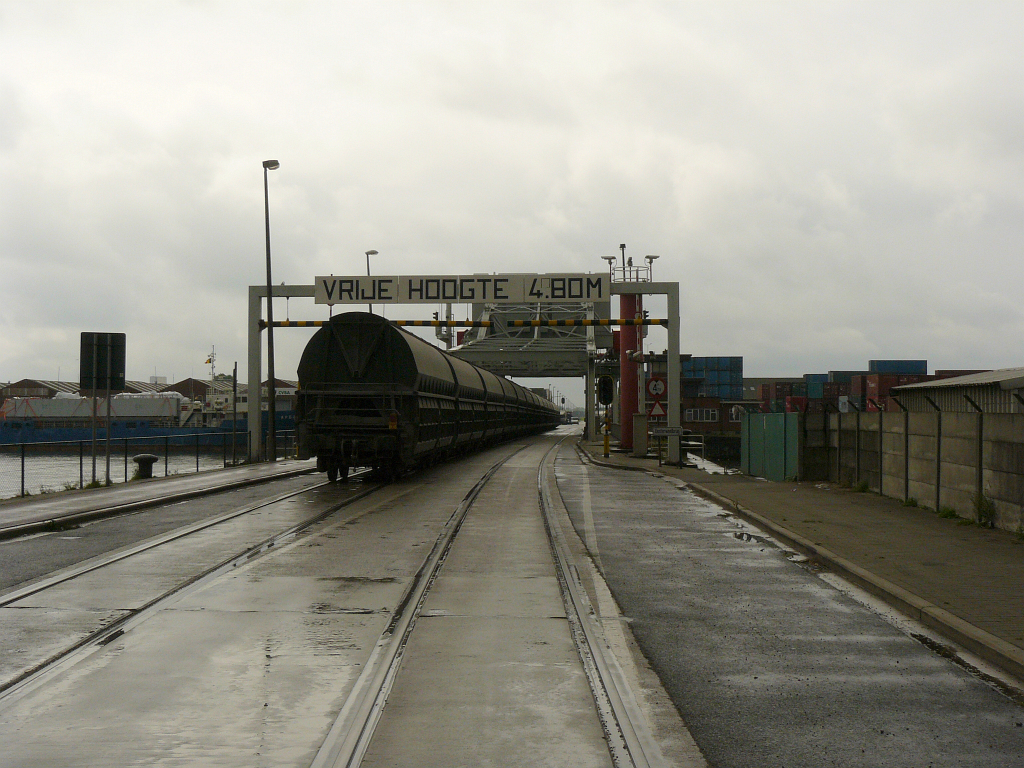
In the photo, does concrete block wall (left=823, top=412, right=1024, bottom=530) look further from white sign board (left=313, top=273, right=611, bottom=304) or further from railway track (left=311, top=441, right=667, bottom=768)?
white sign board (left=313, top=273, right=611, bottom=304)

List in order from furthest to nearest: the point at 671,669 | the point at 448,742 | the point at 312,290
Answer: the point at 312,290 < the point at 671,669 < the point at 448,742

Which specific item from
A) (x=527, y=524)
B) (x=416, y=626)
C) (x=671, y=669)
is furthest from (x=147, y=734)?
(x=527, y=524)

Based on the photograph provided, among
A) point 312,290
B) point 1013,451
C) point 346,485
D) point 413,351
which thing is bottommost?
point 346,485

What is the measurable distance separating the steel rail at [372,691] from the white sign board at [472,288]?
22.7 m

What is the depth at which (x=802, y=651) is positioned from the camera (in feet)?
21.7

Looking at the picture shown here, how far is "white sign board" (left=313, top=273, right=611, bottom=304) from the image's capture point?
31656 millimetres

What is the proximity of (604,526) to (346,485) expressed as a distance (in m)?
8.79

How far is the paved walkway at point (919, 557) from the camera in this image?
23.2 feet

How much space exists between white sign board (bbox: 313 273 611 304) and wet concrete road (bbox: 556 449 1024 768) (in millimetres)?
21186

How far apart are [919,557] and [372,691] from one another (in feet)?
24.2

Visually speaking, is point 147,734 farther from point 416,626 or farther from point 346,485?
point 346,485

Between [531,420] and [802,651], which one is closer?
[802,651]

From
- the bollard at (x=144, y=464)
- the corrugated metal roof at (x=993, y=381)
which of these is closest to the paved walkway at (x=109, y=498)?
the bollard at (x=144, y=464)

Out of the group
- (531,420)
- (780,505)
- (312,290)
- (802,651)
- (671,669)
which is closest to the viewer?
(671,669)
